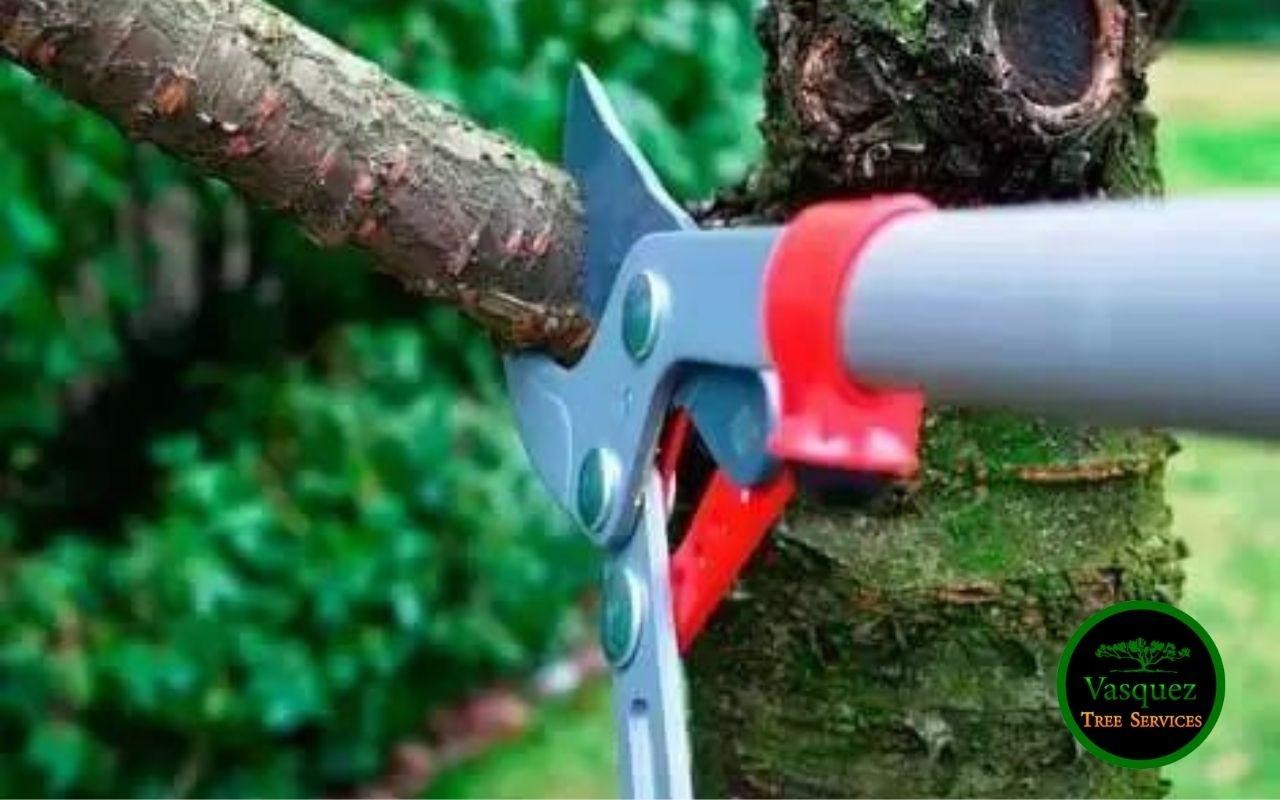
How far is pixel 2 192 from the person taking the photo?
1883 millimetres

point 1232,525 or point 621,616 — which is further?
point 1232,525

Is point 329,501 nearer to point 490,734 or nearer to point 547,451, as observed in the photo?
point 490,734

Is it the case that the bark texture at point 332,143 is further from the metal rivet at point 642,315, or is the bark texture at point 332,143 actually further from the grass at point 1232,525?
the grass at point 1232,525

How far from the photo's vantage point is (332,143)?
2.27 ft

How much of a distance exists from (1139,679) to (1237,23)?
5.29m

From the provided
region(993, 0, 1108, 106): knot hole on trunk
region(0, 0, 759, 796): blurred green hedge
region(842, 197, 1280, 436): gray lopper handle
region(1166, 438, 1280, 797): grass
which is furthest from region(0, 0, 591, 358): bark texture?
region(0, 0, 759, 796): blurred green hedge

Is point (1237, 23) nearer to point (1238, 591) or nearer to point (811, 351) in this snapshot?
point (1238, 591)

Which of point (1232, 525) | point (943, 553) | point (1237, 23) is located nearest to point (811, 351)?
point (943, 553)

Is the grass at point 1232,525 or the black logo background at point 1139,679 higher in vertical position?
the grass at point 1232,525

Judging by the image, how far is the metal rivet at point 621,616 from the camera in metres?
0.68

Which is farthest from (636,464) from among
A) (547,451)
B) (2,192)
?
(2,192)

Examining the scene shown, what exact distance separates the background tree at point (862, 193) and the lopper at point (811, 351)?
43 millimetres

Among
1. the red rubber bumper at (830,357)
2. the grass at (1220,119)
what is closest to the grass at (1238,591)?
the grass at (1220,119)

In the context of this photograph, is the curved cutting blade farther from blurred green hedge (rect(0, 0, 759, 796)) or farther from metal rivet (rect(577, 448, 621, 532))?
blurred green hedge (rect(0, 0, 759, 796))
